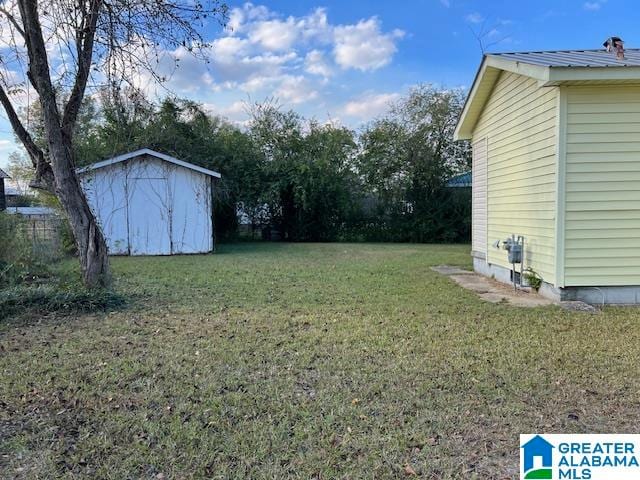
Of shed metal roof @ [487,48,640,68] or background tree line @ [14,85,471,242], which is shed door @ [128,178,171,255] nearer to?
background tree line @ [14,85,471,242]

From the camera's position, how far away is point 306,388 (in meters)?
3.15

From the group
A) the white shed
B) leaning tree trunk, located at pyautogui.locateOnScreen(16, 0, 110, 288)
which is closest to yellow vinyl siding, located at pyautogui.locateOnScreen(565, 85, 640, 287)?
leaning tree trunk, located at pyautogui.locateOnScreen(16, 0, 110, 288)

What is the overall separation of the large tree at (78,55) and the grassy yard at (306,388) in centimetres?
181

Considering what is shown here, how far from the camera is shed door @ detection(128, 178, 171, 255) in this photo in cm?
1275

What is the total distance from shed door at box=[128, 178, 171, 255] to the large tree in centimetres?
675

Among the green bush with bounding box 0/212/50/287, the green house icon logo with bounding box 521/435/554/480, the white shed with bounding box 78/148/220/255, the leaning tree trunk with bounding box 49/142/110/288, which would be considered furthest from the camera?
the white shed with bounding box 78/148/220/255

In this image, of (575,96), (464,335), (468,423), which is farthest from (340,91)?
(468,423)

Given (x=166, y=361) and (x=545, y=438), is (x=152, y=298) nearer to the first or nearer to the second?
(x=166, y=361)

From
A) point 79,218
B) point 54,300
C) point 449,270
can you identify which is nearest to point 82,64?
point 79,218

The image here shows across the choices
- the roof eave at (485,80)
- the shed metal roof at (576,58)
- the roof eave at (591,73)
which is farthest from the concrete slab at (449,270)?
the roof eave at (591,73)

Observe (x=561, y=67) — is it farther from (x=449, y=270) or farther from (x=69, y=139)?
(x=69, y=139)

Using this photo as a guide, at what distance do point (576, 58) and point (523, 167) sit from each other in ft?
5.22

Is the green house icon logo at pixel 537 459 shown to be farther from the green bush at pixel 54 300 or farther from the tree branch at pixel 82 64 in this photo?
the tree branch at pixel 82 64

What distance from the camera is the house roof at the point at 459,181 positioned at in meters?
18.1
